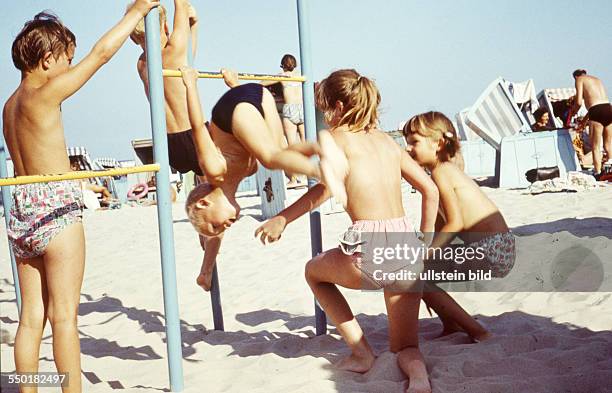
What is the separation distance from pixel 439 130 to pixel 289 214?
3.11ft

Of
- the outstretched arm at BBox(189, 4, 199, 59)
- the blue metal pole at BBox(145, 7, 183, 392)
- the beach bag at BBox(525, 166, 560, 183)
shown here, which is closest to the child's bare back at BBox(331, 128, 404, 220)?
the blue metal pole at BBox(145, 7, 183, 392)

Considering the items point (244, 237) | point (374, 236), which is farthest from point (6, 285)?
point (374, 236)

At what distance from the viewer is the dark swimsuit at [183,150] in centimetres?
301

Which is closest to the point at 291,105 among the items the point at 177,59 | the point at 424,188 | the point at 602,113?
the point at 602,113

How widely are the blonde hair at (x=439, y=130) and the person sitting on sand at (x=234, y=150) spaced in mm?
767

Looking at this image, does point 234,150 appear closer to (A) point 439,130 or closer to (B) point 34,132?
(B) point 34,132

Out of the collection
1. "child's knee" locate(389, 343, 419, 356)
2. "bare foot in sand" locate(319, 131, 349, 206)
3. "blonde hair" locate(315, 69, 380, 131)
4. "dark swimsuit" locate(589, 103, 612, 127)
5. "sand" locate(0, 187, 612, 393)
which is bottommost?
"sand" locate(0, 187, 612, 393)

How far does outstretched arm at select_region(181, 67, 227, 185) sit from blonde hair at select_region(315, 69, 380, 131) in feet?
1.71

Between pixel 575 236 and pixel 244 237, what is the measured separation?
3.68 meters

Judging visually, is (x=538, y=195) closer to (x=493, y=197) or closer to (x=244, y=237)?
(x=493, y=197)

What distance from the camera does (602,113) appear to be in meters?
8.40

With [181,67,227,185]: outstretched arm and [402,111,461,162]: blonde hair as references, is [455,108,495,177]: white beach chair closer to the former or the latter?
[402,111,461,162]: blonde hair

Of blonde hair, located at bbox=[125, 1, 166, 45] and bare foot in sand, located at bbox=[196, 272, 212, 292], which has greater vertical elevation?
blonde hair, located at bbox=[125, 1, 166, 45]

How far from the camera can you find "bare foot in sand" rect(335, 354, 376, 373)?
244cm
